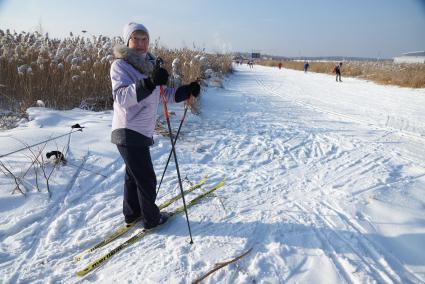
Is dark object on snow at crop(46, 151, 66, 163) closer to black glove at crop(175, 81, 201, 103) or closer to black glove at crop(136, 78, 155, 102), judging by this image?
black glove at crop(175, 81, 201, 103)

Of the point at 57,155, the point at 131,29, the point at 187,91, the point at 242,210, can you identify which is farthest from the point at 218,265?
the point at 57,155

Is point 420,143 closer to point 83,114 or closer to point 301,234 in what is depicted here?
point 301,234

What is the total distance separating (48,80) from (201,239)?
18.0 feet

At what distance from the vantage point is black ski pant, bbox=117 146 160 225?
8.99ft

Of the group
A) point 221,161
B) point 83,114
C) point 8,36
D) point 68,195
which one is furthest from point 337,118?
point 8,36

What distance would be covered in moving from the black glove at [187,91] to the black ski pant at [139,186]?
608 mm

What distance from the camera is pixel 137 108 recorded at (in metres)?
2.61

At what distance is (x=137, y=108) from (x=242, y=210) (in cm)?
159

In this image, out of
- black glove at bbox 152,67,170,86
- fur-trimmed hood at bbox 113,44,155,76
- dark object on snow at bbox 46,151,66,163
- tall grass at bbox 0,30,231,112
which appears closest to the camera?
black glove at bbox 152,67,170,86

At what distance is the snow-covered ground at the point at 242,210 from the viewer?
2443mm

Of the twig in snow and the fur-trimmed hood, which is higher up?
the fur-trimmed hood

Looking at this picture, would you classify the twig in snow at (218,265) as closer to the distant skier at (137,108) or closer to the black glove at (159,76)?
the distant skier at (137,108)

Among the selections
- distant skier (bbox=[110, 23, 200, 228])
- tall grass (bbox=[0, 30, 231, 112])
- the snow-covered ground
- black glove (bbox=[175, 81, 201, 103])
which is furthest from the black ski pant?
tall grass (bbox=[0, 30, 231, 112])

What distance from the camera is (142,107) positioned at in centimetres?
263
